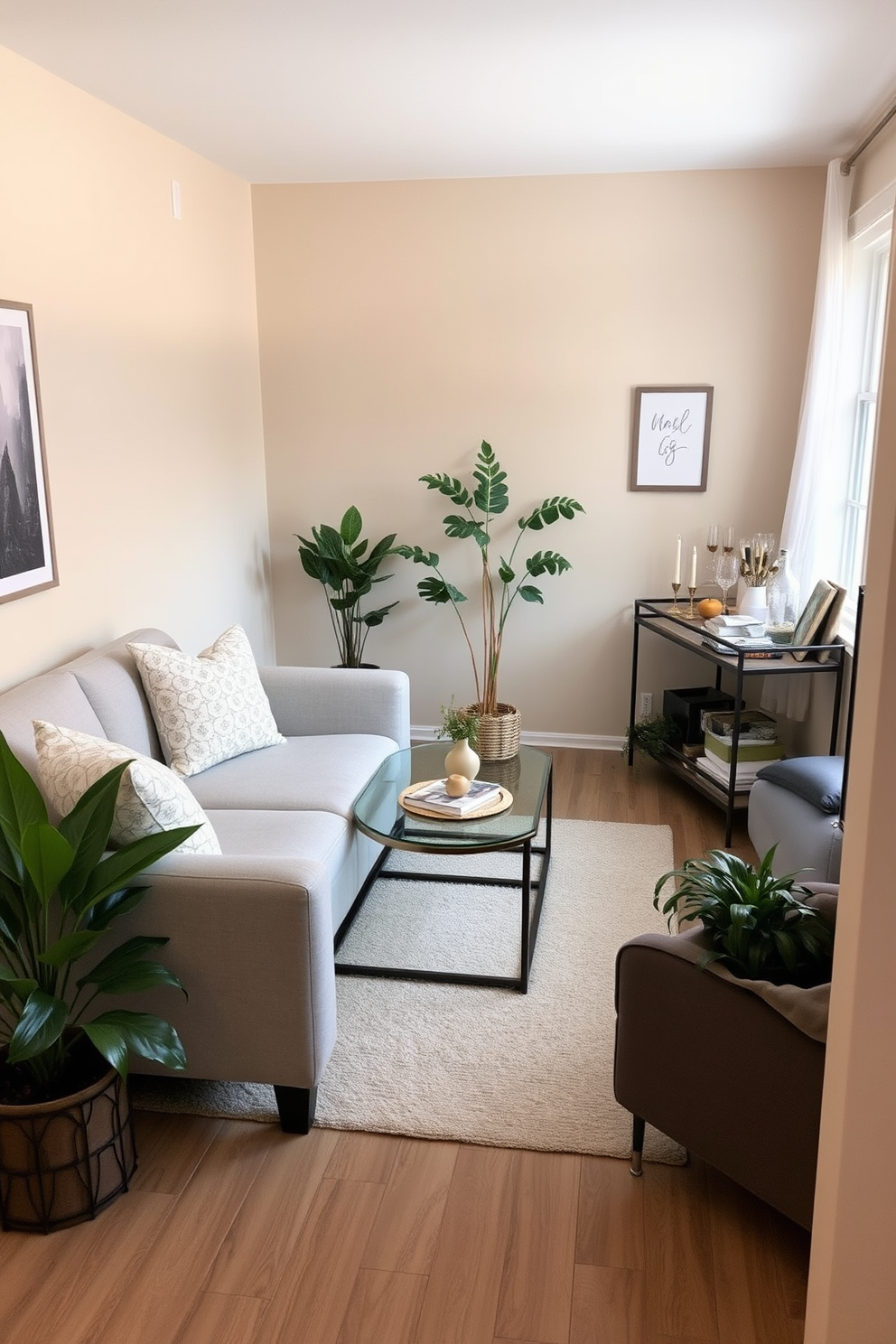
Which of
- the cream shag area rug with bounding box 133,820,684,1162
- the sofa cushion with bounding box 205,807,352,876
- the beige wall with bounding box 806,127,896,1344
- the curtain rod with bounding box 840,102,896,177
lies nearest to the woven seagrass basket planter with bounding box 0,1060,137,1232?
the cream shag area rug with bounding box 133,820,684,1162

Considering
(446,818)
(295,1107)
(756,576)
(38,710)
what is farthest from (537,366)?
(295,1107)

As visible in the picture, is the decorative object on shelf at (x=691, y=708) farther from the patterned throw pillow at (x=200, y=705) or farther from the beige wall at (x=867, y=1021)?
the beige wall at (x=867, y=1021)

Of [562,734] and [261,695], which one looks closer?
[261,695]

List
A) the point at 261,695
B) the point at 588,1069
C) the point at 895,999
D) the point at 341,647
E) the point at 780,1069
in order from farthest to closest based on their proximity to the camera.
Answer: the point at 341,647
the point at 261,695
the point at 588,1069
the point at 780,1069
the point at 895,999

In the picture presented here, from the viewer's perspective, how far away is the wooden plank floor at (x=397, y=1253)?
1787 millimetres

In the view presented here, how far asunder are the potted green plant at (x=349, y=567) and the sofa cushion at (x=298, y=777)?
1.31 m

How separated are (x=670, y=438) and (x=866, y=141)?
1.34 meters

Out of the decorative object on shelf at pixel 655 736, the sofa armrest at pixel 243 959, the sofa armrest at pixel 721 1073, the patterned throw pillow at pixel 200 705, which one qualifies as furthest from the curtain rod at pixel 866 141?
the sofa armrest at pixel 243 959

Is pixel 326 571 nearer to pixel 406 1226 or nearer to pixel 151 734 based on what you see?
pixel 151 734

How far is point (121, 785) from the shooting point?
2172 mm

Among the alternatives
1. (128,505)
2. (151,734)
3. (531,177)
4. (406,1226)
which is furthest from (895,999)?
(531,177)

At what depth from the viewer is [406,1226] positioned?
2.01 meters

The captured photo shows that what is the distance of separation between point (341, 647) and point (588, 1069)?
285 cm

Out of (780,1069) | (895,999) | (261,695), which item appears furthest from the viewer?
(261,695)
